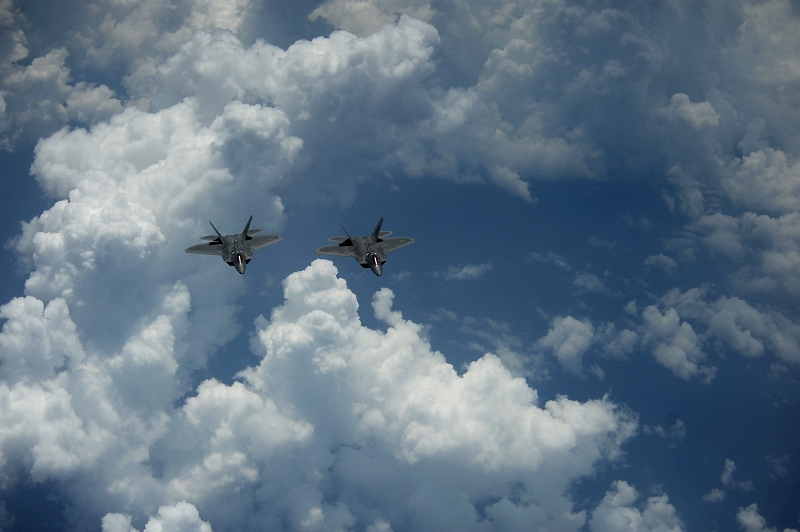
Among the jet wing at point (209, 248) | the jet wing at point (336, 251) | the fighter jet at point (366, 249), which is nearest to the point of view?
the fighter jet at point (366, 249)

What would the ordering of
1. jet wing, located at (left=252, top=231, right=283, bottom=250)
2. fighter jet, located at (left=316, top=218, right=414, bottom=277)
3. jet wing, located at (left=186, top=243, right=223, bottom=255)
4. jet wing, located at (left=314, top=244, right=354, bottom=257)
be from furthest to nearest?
jet wing, located at (left=252, top=231, right=283, bottom=250)
jet wing, located at (left=186, top=243, right=223, bottom=255)
jet wing, located at (left=314, top=244, right=354, bottom=257)
fighter jet, located at (left=316, top=218, right=414, bottom=277)

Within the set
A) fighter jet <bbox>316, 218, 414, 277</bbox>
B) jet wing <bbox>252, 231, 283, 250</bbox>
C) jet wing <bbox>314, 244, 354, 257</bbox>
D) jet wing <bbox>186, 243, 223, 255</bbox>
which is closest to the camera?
fighter jet <bbox>316, 218, 414, 277</bbox>

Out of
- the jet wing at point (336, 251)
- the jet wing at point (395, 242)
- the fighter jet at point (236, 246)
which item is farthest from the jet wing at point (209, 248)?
the jet wing at point (395, 242)

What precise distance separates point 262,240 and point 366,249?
101 ft

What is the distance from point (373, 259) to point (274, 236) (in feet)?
106

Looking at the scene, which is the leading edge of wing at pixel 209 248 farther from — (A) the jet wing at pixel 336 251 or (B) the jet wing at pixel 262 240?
(A) the jet wing at pixel 336 251

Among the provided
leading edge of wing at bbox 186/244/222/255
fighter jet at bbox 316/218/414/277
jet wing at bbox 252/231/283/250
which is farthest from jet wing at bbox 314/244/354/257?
leading edge of wing at bbox 186/244/222/255

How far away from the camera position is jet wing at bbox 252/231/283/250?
458 feet

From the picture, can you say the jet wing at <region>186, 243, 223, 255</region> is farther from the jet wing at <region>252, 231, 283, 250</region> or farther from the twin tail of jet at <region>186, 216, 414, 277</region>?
the jet wing at <region>252, 231, 283, 250</region>

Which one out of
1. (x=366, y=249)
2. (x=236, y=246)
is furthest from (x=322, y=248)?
(x=236, y=246)

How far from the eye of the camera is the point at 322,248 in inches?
5408

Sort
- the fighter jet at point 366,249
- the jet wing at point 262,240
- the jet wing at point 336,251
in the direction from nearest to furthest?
1. the fighter jet at point 366,249
2. the jet wing at point 336,251
3. the jet wing at point 262,240

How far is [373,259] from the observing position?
128375 millimetres

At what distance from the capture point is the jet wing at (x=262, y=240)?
13950 cm
